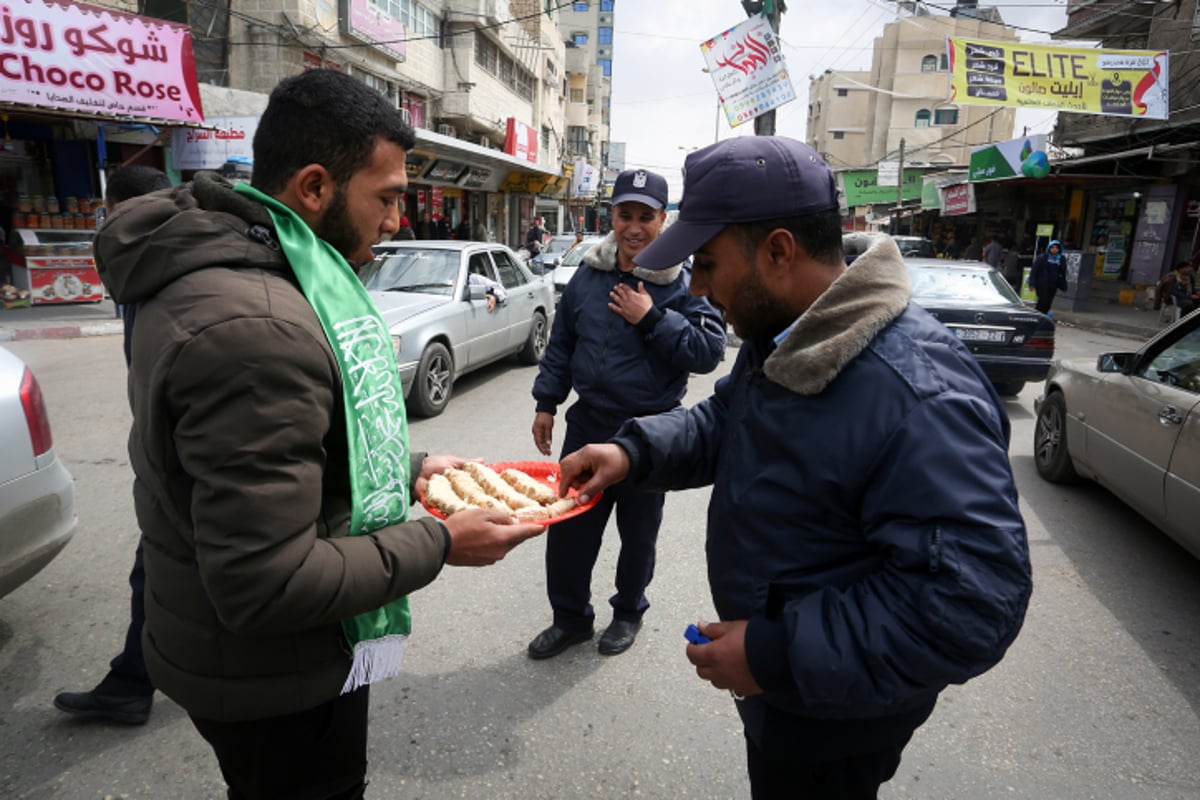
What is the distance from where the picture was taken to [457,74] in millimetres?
26938

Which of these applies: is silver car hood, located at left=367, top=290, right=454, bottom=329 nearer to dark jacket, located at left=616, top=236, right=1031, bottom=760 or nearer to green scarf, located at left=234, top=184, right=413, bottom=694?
green scarf, located at left=234, top=184, right=413, bottom=694

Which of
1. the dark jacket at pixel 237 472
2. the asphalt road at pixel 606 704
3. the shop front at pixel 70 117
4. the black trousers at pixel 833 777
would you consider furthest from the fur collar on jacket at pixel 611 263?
the shop front at pixel 70 117

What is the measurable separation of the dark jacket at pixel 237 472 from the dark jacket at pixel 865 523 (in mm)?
634

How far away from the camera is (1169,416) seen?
3.98 meters

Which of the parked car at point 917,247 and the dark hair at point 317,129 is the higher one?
the dark hair at point 317,129

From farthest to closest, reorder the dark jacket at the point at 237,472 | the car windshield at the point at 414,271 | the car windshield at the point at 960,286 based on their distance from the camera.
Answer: the car windshield at the point at 960,286 < the car windshield at the point at 414,271 < the dark jacket at the point at 237,472

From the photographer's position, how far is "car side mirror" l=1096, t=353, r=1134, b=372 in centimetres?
466

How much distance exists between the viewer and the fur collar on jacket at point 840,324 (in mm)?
1296

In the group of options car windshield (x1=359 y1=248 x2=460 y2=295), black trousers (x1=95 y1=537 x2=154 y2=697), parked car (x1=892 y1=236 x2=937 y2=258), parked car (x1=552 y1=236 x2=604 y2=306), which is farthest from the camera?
parked car (x1=892 y1=236 x2=937 y2=258)

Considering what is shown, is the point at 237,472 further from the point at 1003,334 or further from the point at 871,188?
the point at 871,188

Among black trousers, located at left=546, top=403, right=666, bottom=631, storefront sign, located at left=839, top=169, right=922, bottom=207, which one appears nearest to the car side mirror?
black trousers, located at left=546, top=403, right=666, bottom=631

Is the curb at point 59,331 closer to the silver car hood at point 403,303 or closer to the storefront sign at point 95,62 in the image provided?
the storefront sign at point 95,62

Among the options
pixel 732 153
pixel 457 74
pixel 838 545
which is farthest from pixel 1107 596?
pixel 457 74

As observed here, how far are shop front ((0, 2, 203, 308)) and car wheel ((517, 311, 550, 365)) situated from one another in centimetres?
749
